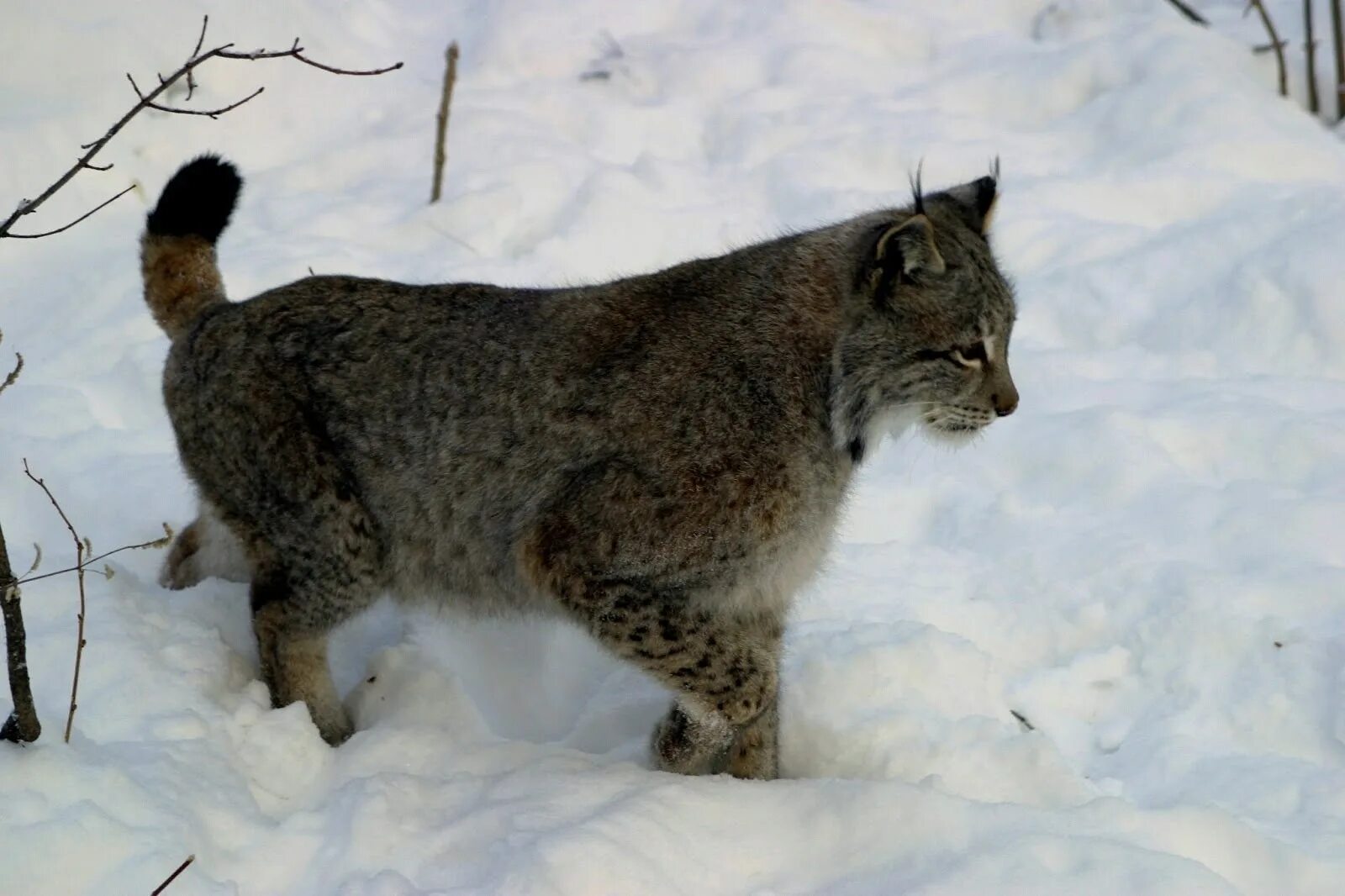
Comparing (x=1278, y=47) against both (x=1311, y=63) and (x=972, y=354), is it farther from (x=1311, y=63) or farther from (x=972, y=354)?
(x=972, y=354)

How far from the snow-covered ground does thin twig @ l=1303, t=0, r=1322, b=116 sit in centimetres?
23

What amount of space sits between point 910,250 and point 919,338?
26 centimetres

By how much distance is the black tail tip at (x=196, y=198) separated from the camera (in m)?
4.46

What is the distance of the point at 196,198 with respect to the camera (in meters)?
4.48

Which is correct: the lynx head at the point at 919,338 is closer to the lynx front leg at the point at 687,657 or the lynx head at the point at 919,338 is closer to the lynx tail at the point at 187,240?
the lynx front leg at the point at 687,657

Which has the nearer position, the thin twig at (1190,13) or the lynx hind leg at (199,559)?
the lynx hind leg at (199,559)

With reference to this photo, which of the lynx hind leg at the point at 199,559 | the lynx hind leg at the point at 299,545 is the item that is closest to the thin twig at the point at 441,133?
the lynx hind leg at the point at 199,559

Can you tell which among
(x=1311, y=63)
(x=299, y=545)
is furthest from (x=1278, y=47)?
(x=299, y=545)

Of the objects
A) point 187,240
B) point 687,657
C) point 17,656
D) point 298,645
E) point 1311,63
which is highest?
point 187,240

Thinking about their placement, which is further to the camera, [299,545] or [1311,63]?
[1311,63]

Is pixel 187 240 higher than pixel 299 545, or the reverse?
pixel 187 240

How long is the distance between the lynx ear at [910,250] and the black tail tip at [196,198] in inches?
81.9

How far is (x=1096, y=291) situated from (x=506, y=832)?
4037 mm

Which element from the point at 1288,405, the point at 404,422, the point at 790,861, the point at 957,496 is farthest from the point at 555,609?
the point at 1288,405
